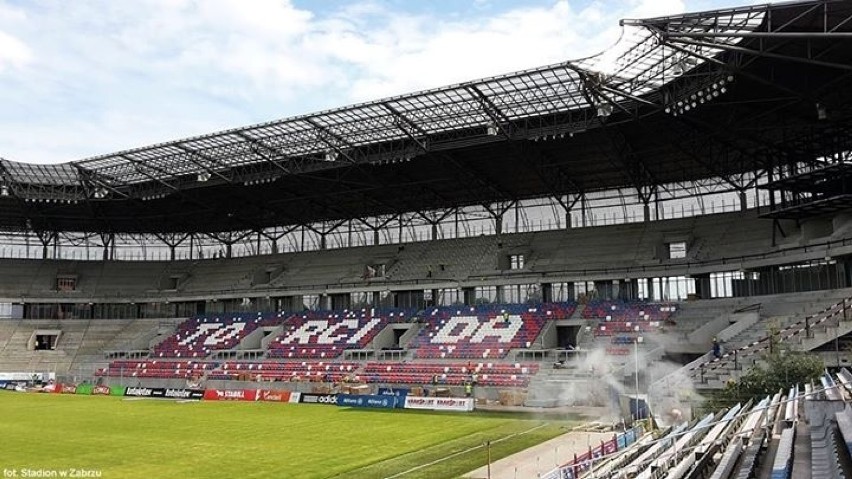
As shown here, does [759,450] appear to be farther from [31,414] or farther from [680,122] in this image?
[31,414]

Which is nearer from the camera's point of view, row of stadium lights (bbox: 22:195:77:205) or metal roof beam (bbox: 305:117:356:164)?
metal roof beam (bbox: 305:117:356:164)

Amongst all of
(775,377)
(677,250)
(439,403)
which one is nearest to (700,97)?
(775,377)

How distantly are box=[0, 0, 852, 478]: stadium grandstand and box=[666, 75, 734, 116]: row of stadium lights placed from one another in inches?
8.7

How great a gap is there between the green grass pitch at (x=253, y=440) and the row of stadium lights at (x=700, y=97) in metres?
17.6

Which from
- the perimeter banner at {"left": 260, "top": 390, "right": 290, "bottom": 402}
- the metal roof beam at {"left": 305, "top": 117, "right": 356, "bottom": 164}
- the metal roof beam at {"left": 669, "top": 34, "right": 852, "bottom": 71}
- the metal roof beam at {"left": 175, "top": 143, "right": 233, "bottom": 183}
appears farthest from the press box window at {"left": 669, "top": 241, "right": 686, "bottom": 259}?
the metal roof beam at {"left": 175, "top": 143, "right": 233, "bottom": 183}

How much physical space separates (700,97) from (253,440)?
27.2 meters

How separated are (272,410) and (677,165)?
34269 mm

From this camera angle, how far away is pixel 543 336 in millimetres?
52375

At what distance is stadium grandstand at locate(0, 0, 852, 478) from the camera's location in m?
36.4

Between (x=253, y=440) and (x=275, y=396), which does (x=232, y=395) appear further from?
(x=253, y=440)

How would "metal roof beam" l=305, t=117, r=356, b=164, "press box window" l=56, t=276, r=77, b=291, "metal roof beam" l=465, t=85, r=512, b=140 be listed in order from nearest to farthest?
"metal roof beam" l=465, t=85, r=512, b=140
"metal roof beam" l=305, t=117, r=356, b=164
"press box window" l=56, t=276, r=77, b=291

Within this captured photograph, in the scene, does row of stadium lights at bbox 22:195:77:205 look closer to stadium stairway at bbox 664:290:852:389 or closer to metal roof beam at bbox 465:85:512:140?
metal roof beam at bbox 465:85:512:140

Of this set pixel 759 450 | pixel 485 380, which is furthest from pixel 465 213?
pixel 759 450

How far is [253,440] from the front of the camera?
30.2 m
